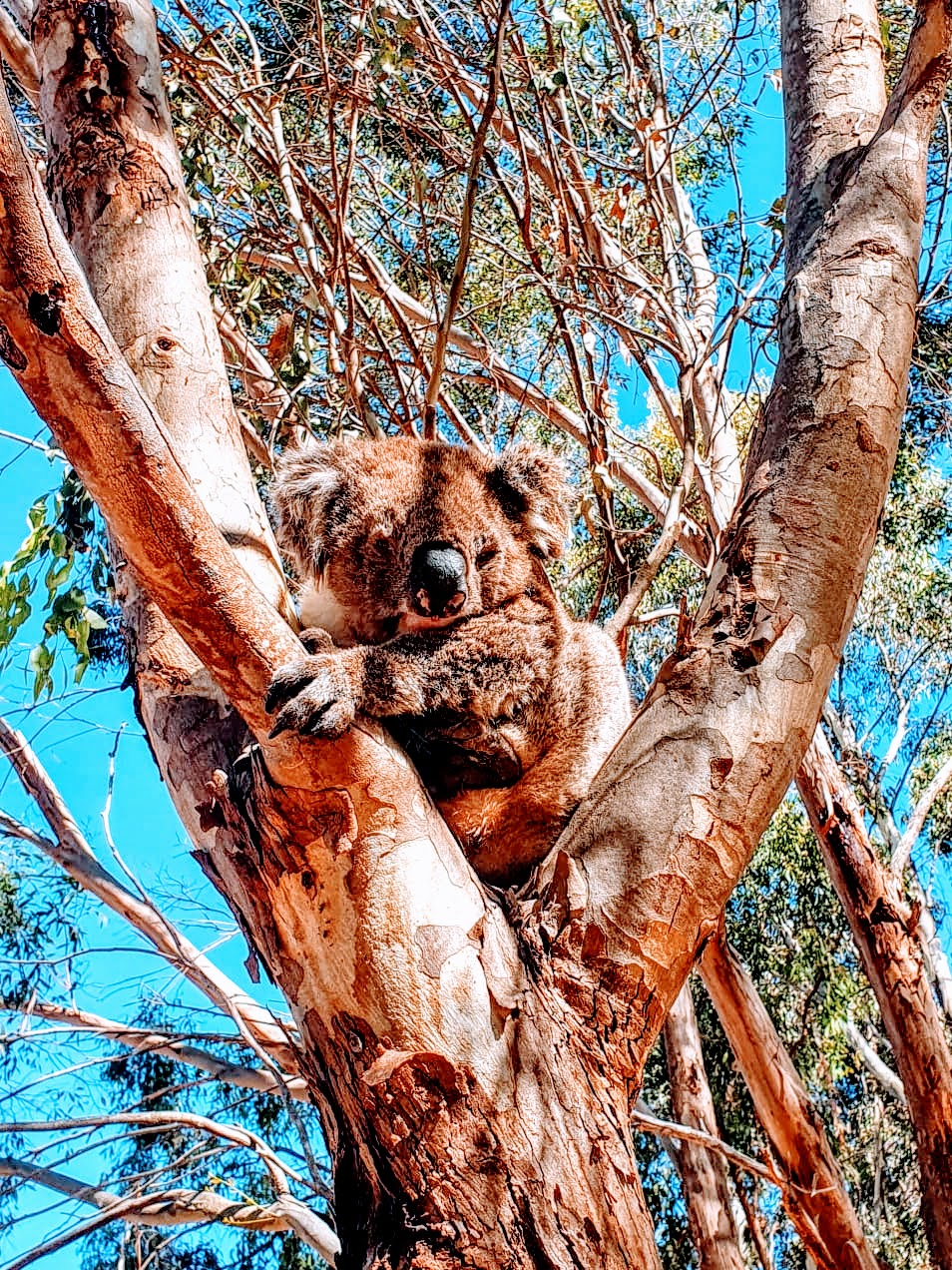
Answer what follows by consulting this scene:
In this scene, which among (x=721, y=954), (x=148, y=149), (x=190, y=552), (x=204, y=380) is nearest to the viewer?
(x=190, y=552)

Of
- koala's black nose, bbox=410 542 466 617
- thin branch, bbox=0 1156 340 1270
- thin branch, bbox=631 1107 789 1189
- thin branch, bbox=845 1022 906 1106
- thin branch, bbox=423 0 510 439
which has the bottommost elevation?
thin branch, bbox=631 1107 789 1189

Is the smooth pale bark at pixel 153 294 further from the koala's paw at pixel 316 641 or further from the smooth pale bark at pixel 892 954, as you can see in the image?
the smooth pale bark at pixel 892 954

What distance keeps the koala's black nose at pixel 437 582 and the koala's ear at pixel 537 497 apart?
0.47 metres

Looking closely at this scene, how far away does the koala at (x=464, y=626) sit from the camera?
2570 mm

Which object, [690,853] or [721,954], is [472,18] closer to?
[721,954]

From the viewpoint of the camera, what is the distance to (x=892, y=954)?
4012mm

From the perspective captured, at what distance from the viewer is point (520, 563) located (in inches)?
119

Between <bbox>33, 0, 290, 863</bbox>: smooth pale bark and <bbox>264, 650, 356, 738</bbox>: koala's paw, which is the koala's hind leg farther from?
<bbox>264, 650, 356, 738</bbox>: koala's paw

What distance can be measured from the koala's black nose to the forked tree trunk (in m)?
0.62

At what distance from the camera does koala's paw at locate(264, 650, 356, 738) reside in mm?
1750

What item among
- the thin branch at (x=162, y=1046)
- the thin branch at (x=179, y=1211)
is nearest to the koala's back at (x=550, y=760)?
the thin branch at (x=179, y=1211)

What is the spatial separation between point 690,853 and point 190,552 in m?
0.86

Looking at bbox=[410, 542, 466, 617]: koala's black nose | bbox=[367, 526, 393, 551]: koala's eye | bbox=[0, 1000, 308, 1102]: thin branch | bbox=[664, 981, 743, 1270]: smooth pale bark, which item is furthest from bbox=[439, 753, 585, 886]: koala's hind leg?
bbox=[664, 981, 743, 1270]: smooth pale bark

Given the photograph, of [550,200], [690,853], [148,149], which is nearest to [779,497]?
[690,853]
